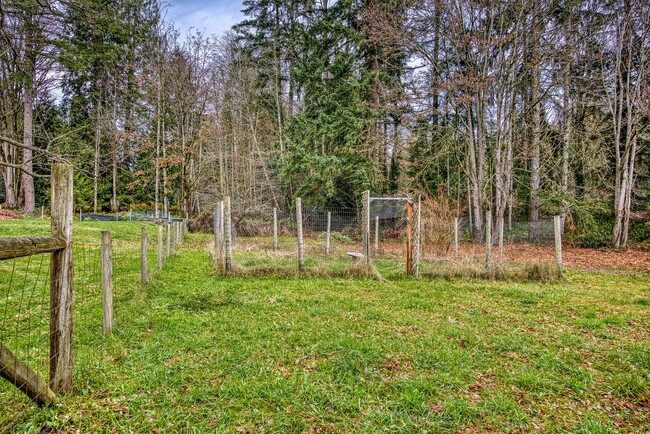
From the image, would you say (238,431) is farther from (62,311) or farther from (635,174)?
(635,174)

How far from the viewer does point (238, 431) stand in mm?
2193

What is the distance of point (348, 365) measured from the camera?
3.10 m

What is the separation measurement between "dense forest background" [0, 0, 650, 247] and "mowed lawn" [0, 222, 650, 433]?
24.4 feet

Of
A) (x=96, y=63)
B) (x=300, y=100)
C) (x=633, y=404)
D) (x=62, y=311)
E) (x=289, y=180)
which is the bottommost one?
(x=633, y=404)

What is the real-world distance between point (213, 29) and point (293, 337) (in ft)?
69.3

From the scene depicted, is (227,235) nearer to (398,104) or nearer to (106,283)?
(106,283)

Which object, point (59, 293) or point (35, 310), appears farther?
point (35, 310)

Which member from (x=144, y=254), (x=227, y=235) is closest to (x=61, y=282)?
(x=144, y=254)

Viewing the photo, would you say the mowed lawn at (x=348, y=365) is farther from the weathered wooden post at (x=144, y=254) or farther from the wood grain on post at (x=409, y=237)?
the wood grain on post at (x=409, y=237)

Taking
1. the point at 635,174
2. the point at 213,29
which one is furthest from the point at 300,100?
the point at 635,174

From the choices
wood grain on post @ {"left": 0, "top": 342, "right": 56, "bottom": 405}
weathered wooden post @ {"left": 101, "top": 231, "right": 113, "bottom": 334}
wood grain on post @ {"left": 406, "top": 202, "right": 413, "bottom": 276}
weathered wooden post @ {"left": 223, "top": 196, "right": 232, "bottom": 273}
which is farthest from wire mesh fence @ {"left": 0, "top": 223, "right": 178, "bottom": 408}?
wood grain on post @ {"left": 406, "top": 202, "right": 413, "bottom": 276}

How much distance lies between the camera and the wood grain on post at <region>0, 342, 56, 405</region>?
6.17ft

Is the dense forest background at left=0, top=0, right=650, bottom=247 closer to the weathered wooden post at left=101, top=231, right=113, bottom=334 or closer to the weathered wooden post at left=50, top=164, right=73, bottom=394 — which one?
the weathered wooden post at left=101, top=231, right=113, bottom=334

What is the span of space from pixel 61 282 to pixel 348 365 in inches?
91.5
